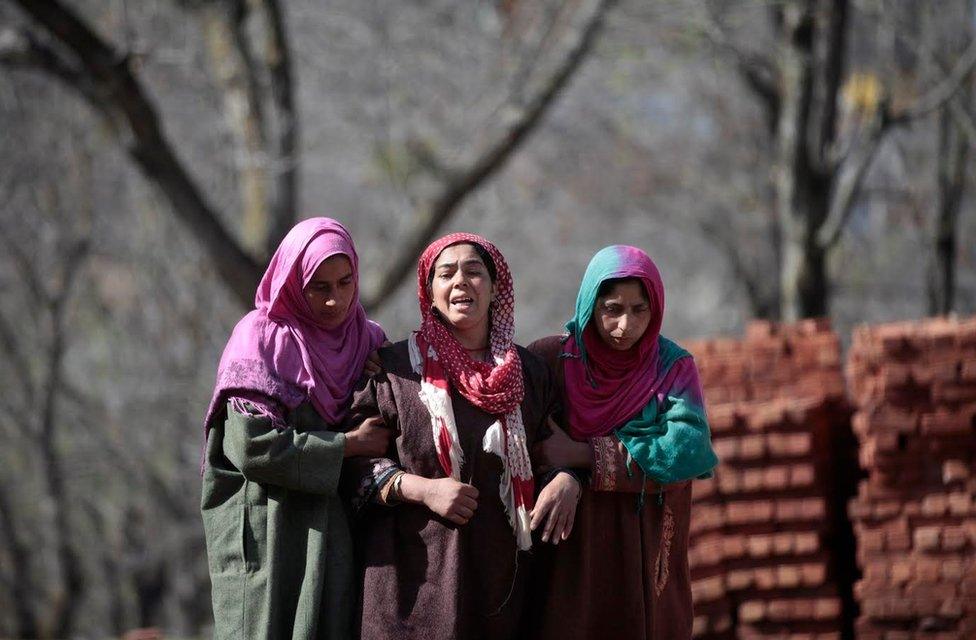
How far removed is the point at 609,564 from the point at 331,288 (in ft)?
3.60

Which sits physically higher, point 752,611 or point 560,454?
point 560,454

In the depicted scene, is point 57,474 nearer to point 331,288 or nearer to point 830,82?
point 830,82

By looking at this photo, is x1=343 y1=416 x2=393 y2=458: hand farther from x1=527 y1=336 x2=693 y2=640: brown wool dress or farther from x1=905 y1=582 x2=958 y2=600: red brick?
x1=905 y1=582 x2=958 y2=600: red brick

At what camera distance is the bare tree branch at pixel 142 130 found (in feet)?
24.2

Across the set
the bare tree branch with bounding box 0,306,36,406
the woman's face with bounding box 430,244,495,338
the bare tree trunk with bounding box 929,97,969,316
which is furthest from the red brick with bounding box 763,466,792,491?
the bare tree branch with bounding box 0,306,36,406

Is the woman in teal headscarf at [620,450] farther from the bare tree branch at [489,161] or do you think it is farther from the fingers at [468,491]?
the bare tree branch at [489,161]

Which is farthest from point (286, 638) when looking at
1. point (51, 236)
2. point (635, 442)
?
point (51, 236)

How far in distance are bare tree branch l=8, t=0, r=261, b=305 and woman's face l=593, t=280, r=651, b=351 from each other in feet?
16.1

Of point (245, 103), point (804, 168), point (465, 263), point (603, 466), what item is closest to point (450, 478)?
point (603, 466)

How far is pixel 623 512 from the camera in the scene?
3.62m

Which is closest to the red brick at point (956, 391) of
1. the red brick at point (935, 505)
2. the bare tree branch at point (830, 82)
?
the red brick at point (935, 505)

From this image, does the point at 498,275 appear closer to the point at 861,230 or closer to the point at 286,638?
the point at 286,638

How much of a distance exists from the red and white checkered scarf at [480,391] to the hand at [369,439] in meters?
0.13

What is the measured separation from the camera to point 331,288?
3400mm
